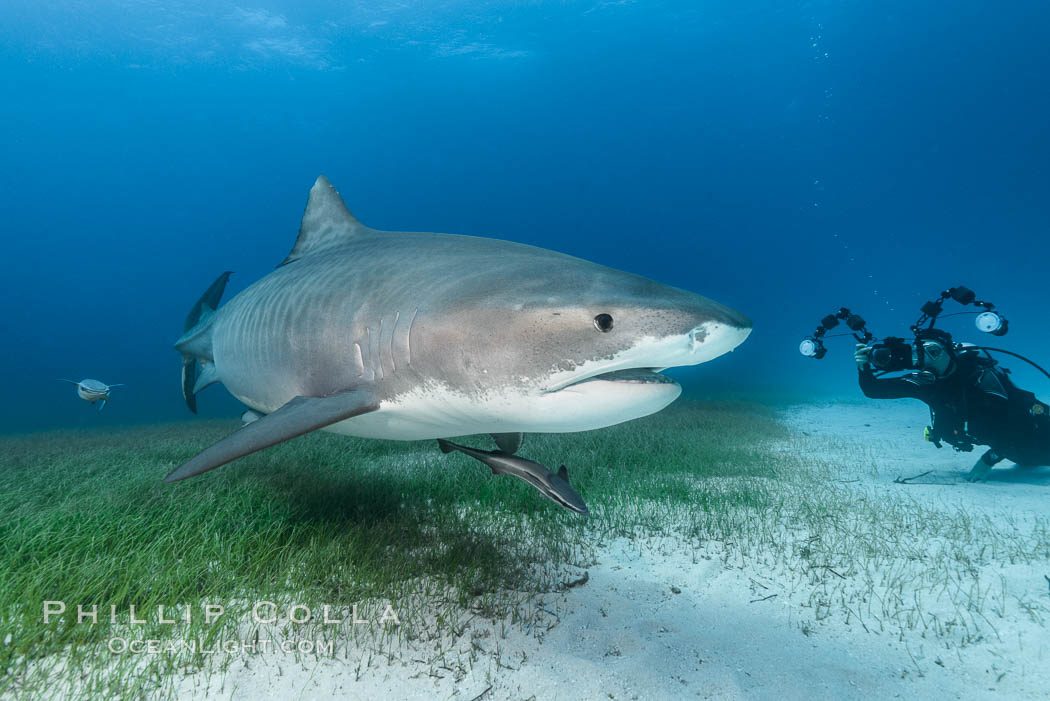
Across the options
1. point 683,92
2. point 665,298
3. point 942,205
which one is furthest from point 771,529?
point 942,205

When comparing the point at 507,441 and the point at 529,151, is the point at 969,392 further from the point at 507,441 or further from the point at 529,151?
the point at 529,151

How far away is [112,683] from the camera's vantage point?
1589 millimetres

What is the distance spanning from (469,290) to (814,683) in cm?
222

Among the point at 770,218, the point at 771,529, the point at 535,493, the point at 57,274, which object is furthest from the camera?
the point at 57,274

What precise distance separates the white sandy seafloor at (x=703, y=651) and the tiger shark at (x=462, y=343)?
0.95 metres

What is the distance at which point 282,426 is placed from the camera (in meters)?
2.22

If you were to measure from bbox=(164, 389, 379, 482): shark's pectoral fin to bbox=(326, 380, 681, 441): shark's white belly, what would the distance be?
0.17 m

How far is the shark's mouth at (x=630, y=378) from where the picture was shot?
1837mm

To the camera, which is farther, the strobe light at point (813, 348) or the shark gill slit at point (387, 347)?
the strobe light at point (813, 348)

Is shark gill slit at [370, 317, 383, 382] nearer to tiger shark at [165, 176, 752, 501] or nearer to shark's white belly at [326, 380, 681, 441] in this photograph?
tiger shark at [165, 176, 752, 501]

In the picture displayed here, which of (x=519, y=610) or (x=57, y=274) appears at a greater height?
(x=57, y=274)

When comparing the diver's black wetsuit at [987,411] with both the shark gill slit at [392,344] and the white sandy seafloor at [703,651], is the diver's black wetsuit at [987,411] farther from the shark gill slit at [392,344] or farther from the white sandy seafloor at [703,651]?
the shark gill slit at [392,344]

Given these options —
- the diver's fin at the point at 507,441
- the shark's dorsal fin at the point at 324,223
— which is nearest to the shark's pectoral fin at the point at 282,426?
the diver's fin at the point at 507,441

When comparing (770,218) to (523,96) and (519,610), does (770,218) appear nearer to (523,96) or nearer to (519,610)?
(523,96)
